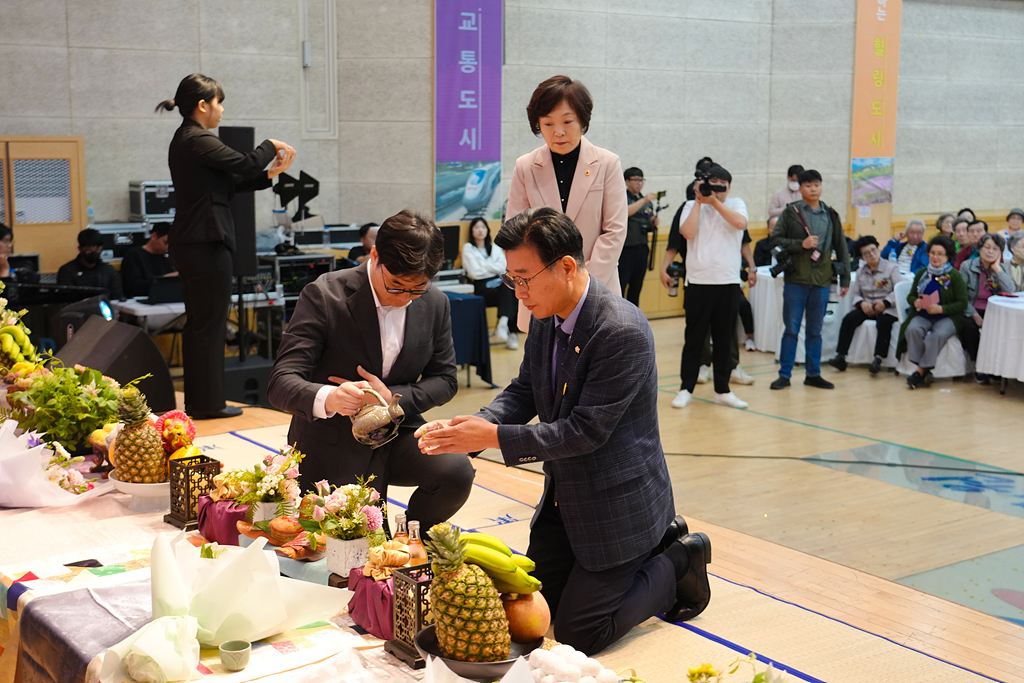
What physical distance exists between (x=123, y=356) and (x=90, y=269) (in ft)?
9.02

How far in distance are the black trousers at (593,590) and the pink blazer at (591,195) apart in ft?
3.92

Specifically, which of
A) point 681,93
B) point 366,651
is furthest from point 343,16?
point 366,651

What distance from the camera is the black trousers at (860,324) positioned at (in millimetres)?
7199

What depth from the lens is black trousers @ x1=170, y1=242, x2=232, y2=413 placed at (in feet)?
14.9

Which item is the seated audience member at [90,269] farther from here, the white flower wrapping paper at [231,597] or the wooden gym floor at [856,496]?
the white flower wrapping paper at [231,597]

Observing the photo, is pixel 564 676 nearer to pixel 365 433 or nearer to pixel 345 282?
pixel 365 433

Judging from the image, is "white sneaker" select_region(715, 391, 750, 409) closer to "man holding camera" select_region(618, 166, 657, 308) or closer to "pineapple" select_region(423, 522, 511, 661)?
"man holding camera" select_region(618, 166, 657, 308)

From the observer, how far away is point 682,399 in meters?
6.05

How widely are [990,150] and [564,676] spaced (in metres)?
12.8

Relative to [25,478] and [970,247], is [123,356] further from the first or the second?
[970,247]

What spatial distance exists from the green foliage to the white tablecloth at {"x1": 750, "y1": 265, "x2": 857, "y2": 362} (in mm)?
5548

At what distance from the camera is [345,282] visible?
9.18 feet

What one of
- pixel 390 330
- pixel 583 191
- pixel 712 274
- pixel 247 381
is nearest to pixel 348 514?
pixel 390 330

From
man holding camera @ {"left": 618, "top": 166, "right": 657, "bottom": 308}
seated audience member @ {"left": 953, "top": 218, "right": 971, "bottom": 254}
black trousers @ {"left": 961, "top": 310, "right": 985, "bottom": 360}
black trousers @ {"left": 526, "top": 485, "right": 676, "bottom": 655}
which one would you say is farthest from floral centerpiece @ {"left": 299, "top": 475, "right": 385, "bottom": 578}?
seated audience member @ {"left": 953, "top": 218, "right": 971, "bottom": 254}
